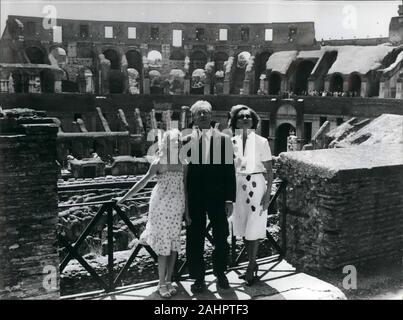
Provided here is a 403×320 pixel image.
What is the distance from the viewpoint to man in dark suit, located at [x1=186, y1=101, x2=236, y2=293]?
5395 millimetres

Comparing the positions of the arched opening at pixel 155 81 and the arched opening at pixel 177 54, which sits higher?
the arched opening at pixel 177 54

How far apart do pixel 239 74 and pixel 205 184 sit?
39.1 metres

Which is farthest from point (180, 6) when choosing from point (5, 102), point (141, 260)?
point (141, 260)

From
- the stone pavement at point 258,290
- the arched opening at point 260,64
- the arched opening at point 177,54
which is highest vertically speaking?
the arched opening at point 177,54

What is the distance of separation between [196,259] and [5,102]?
32.2 m

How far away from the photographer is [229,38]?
44719mm

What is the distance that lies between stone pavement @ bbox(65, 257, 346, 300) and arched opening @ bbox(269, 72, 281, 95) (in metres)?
36.7

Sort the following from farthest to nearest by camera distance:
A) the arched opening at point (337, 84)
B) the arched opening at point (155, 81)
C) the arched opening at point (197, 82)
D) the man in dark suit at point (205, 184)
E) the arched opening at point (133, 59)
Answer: the arched opening at point (133, 59) < the arched opening at point (155, 81) < the arched opening at point (197, 82) < the arched opening at point (337, 84) < the man in dark suit at point (205, 184)

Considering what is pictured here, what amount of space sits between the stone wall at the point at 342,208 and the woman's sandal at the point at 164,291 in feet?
6.76

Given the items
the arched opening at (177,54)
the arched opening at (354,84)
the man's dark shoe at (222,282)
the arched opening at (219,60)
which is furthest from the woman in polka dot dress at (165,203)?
the arched opening at (219,60)

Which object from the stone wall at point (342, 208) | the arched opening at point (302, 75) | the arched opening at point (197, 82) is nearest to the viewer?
the stone wall at point (342, 208)

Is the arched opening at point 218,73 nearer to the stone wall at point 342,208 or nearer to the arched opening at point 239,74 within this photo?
the arched opening at point 239,74

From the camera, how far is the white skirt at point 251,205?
228 inches

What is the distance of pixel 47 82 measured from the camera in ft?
137
